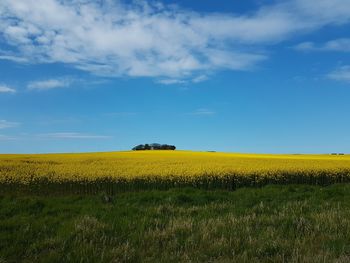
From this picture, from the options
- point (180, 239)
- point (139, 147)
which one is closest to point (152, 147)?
point (139, 147)

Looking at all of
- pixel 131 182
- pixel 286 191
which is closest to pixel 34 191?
pixel 131 182

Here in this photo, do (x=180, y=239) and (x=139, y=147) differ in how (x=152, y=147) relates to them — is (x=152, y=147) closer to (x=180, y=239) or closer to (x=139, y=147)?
(x=139, y=147)

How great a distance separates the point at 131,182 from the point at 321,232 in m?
17.5

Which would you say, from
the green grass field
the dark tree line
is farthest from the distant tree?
the green grass field

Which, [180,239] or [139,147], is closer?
[180,239]

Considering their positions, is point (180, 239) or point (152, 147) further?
point (152, 147)

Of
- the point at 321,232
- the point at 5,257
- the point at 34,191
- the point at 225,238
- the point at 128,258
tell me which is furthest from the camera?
the point at 34,191

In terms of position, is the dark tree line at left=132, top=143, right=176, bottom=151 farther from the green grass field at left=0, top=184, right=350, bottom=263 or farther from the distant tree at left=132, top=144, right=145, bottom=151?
the green grass field at left=0, top=184, right=350, bottom=263

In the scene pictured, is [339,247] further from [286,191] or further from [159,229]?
[286,191]

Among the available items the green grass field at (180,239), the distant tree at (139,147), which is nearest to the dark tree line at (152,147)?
the distant tree at (139,147)

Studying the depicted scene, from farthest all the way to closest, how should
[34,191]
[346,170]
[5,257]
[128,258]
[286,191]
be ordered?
[346,170]
[34,191]
[286,191]
[5,257]
[128,258]

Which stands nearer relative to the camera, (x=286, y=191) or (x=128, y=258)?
(x=128, y=258)

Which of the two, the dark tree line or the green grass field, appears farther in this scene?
the dark tree line

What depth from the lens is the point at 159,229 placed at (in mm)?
8180
